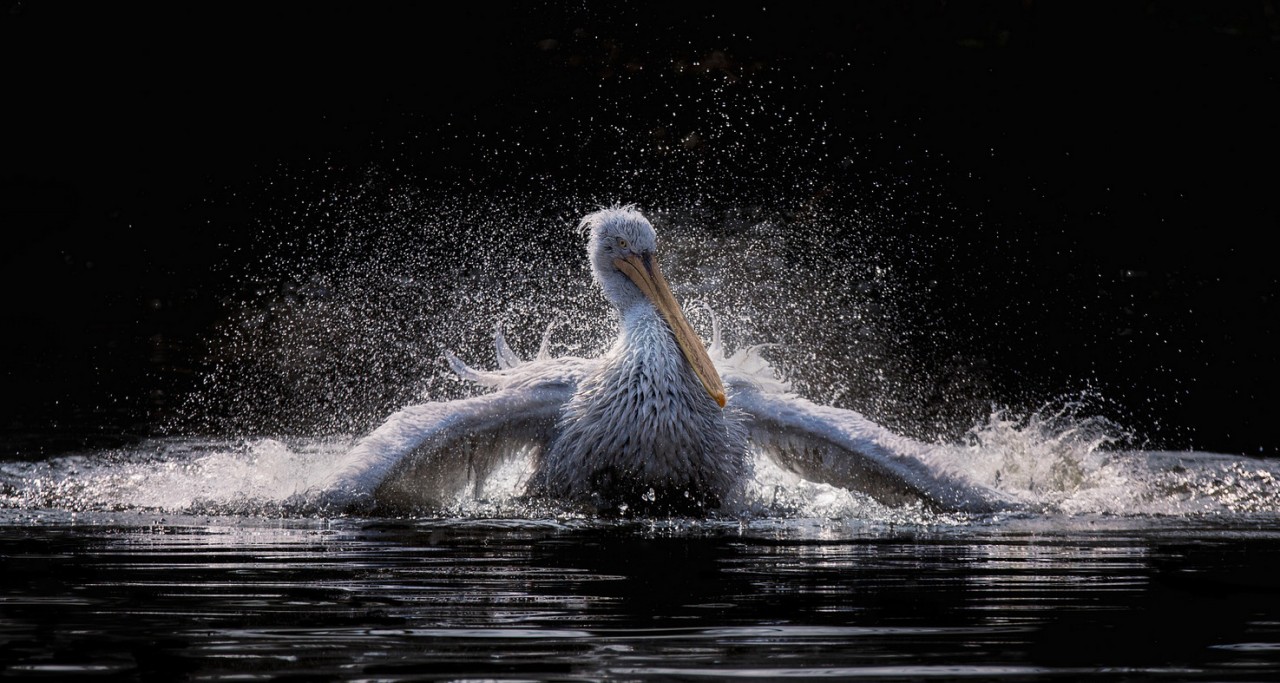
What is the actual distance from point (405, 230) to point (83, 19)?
281 inches

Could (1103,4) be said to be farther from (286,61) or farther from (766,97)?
(286,61)

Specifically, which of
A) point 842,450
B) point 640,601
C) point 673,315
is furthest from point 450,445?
point 640,601

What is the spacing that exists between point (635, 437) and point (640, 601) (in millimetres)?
3062

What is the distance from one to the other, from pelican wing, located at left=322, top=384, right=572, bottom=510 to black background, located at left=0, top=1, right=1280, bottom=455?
6950 mm

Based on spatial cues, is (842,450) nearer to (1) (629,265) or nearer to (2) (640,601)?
(1) (629,265)

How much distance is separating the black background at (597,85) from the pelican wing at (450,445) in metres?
6.95

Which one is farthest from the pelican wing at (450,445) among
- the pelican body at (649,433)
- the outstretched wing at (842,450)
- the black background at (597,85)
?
the black background at (597,85)

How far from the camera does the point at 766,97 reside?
65.2 ft

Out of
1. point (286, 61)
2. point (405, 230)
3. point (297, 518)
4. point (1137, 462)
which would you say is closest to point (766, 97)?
point (405, 230)

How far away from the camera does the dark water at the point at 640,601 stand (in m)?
3.50

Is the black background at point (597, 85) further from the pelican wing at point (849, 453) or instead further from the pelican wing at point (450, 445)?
the pelican wing at point (450, 445)

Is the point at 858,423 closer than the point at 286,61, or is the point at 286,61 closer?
the point at 858,423

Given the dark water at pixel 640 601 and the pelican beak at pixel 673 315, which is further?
the pelican beak at pixel 673 315

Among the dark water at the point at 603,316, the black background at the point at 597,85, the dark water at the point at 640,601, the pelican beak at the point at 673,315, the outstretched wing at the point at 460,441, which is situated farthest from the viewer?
the black background at the point at 597,85
